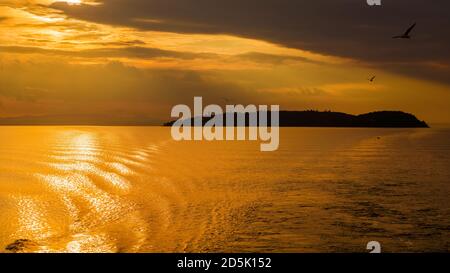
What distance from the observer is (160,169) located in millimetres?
66125

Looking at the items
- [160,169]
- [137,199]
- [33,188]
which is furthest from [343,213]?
[160,169]

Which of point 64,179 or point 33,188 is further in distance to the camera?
point 64,179

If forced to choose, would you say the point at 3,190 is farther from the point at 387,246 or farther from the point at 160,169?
the point at 387,246

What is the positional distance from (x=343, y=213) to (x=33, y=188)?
2729cm

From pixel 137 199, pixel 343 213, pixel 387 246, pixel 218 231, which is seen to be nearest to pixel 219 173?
pixel 137 199

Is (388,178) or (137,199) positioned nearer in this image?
(137,199)

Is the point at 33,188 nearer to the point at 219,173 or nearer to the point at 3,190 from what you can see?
the point at 3,190

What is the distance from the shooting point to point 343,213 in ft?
118
